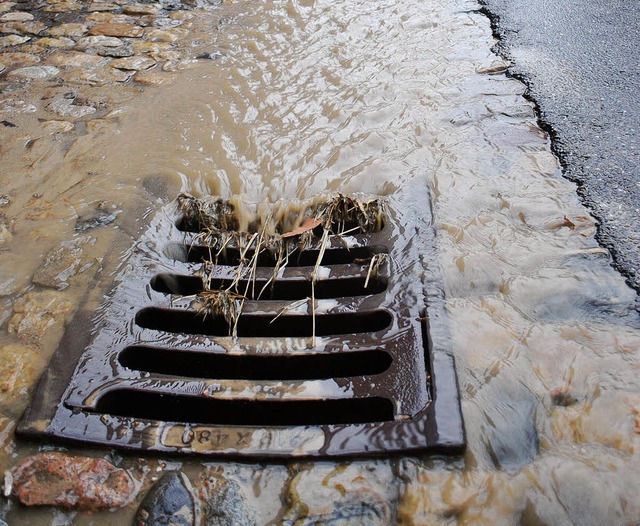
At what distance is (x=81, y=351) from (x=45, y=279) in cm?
45

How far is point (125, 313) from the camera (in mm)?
1782

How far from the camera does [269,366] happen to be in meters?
1.67

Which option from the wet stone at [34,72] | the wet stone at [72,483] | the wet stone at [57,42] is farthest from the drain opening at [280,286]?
the wet stone at [57,42]

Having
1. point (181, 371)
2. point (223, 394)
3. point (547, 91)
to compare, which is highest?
point (547, 91)

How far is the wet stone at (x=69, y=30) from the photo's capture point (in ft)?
12.8

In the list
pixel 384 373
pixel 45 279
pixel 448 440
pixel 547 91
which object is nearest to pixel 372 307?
pixel 384 373

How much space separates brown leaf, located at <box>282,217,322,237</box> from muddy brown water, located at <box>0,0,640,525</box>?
205 millimetres

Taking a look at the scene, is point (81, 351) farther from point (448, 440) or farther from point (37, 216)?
point (448, 440)

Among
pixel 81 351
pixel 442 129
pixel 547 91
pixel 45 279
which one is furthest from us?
pixel 547 91

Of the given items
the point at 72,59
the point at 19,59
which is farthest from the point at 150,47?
the point at 19,59

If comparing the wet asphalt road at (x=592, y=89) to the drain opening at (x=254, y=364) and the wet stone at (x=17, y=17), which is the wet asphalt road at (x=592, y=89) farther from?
the wet stone at (x=17, y=17)

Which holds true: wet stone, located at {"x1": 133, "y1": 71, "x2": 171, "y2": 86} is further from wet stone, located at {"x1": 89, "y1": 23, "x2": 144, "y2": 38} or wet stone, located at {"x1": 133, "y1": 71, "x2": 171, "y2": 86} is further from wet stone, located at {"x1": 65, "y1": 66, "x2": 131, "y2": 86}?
wet stone, located at {"x1": 89, "y1": 23, "x2": 144, "y2": 38}

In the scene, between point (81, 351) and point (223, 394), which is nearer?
point (223, 394)

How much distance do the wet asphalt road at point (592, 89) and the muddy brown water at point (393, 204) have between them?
0.32 feet
